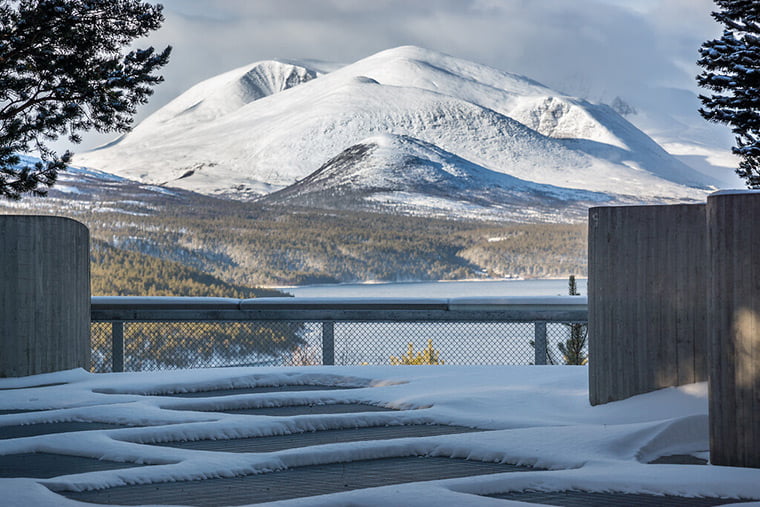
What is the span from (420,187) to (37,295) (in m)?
148

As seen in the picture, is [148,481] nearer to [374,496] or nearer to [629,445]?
[374,496]

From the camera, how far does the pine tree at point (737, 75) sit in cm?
1404

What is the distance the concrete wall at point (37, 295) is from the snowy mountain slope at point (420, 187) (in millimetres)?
127005

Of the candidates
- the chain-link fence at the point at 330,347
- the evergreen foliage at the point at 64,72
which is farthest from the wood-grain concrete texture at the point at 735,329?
the evergreen foliage at the point at 64,72

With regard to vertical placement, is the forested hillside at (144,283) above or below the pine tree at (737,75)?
below

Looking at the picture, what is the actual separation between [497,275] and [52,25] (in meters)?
89.2

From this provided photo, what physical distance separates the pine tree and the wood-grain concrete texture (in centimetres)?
1062

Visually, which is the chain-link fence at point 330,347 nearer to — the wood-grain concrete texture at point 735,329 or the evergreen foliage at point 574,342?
the evergreen foliage at point 574,342

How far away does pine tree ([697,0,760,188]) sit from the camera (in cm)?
1404

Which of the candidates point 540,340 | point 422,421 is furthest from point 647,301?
point 540,340

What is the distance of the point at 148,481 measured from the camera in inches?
157

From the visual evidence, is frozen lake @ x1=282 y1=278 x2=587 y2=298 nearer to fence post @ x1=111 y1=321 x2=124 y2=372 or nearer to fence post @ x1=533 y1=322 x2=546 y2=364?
fence post @ x1=111 y1=321 x2=124 y2=372

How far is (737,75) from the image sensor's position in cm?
1409

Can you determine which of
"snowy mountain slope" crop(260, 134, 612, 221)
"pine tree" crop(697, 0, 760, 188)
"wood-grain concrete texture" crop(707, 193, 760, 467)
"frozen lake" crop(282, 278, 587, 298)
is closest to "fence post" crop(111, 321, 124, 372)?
"wood-grain concrete texture" crop(707, 193, 760, 467)
